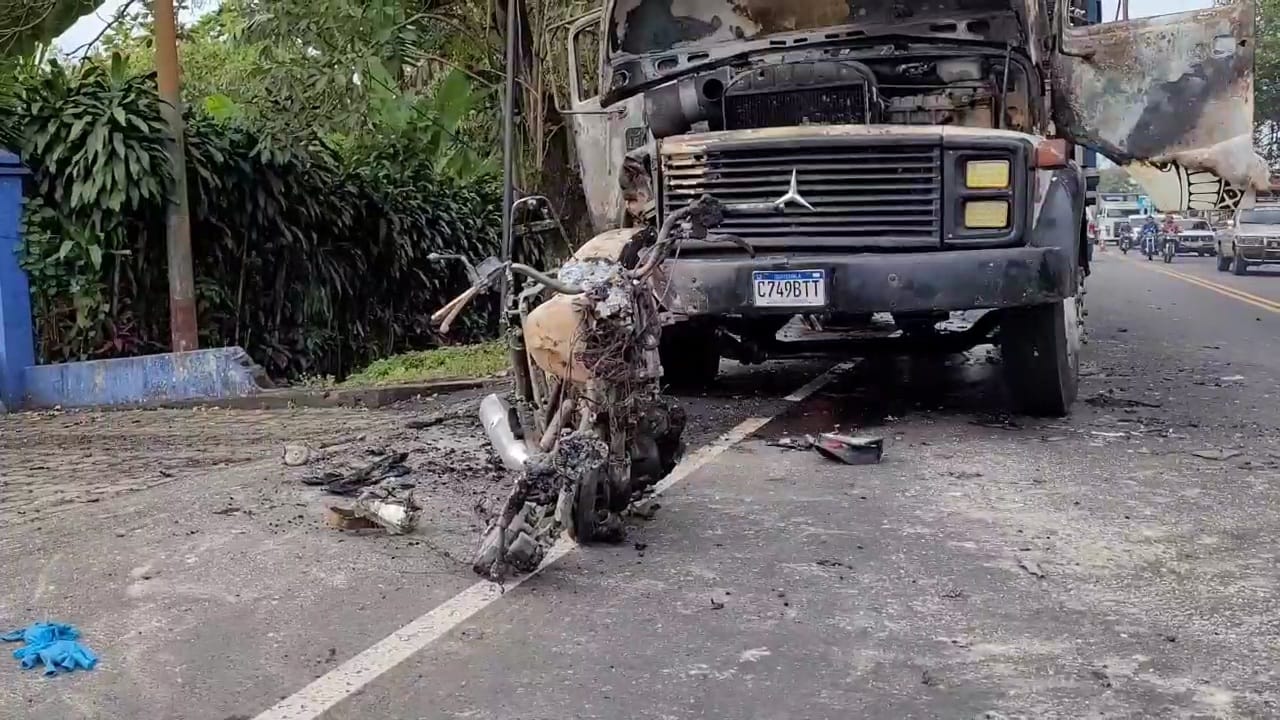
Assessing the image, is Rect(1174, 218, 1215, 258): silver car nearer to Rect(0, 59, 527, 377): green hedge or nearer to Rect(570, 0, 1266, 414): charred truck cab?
Rect(0, 59, 527, 377): green hedge

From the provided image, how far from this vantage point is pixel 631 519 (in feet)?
15.8

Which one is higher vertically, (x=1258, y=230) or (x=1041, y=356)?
(x=1258, y=230)

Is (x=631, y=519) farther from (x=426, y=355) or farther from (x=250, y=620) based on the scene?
(x=426, y=355)

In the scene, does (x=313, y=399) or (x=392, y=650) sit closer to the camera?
(x=392, y=650)

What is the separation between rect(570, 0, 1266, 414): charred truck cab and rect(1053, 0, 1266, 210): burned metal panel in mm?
11

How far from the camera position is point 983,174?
618 centimetres

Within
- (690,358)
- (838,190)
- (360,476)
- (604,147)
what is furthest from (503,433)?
(690,358)

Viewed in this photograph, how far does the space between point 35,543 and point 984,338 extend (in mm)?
5487

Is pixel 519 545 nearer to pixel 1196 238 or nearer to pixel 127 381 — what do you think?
pixel 127 381

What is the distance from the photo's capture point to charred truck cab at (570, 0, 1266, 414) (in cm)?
615

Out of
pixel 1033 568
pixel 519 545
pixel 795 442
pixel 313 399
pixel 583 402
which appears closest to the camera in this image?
pixel 519 545

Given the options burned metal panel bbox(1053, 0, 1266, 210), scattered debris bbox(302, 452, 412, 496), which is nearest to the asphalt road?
scattered debris bbox(302, 452, 412, 496)

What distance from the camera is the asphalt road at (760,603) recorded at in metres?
3.09

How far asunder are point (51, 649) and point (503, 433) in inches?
73.6
